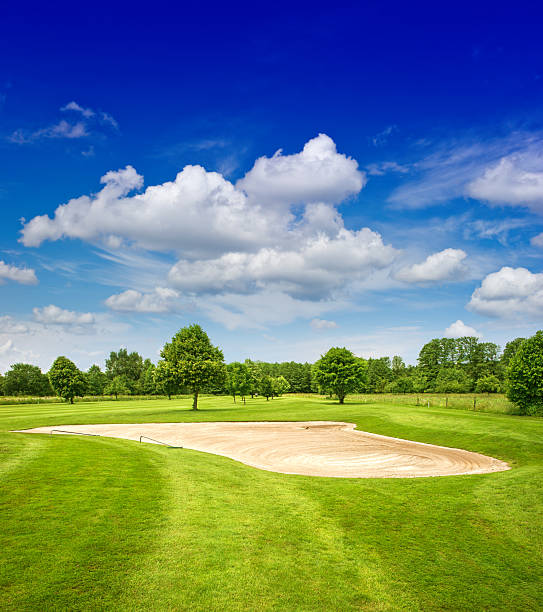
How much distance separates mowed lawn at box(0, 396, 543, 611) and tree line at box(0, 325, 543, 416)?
121 ft

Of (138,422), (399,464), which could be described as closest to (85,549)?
(399,464)

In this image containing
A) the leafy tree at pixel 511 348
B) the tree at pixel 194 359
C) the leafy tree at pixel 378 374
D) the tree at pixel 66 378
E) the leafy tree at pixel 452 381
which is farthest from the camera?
the leafy tree at pixel 378 374

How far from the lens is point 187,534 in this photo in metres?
8.19

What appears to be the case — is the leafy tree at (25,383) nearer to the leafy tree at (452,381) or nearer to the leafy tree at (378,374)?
the leafy tree at (378,374)

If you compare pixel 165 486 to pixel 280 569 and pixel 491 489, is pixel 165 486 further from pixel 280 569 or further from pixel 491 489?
pixel 491 489

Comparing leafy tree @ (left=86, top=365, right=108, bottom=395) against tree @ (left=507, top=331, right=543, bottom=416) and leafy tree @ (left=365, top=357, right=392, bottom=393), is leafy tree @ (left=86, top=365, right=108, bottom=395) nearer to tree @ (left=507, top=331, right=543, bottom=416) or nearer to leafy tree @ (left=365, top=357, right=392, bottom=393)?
leafy tree @ (left=365, top=357, right=392, bottom=393)

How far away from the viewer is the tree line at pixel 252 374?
169 feet

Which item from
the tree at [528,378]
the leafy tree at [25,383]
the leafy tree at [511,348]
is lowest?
the leafy tree at [25,383]

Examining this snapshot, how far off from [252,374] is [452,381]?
180 ft

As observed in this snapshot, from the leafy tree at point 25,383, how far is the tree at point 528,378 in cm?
13539

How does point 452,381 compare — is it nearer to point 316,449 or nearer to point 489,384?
point 489,384

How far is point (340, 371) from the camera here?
198 feet

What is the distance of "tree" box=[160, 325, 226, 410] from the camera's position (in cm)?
4981

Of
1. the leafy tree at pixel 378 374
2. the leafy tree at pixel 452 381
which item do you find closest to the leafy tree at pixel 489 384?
the leafy tree at pixel 452 381
